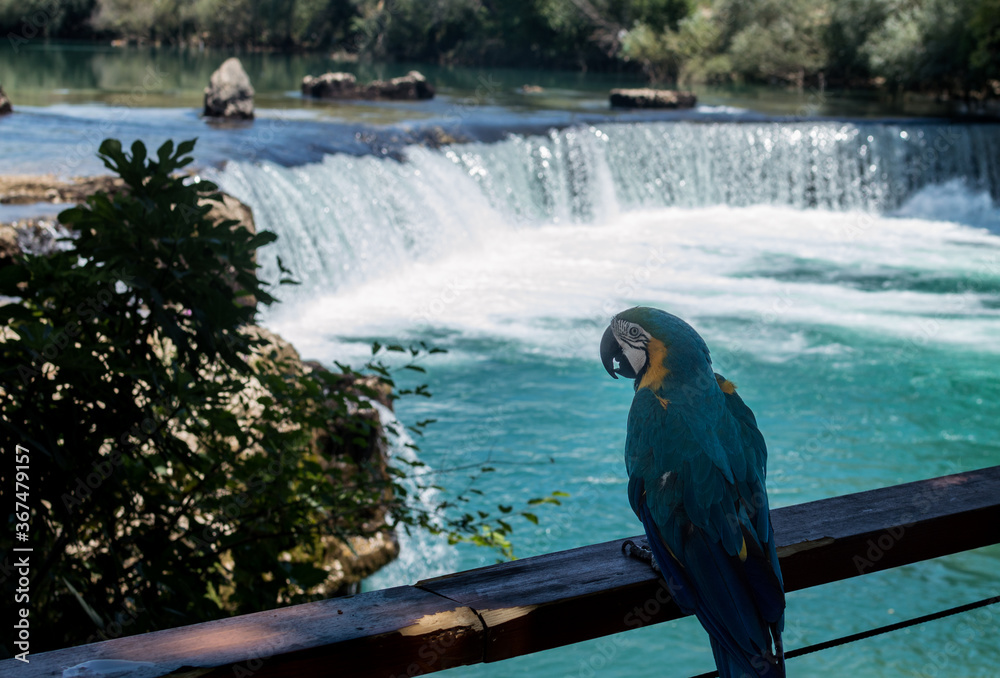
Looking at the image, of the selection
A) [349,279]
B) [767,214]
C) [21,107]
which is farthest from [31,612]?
[767,214]

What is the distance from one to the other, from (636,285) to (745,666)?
8500 mm

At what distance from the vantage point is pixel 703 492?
1140mm

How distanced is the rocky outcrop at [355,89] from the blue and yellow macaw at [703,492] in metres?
15.4

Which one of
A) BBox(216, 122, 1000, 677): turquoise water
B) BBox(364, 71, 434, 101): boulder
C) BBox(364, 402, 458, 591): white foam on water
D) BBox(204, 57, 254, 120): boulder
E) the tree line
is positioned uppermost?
the tree line

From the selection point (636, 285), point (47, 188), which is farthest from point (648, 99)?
point (47, 188)

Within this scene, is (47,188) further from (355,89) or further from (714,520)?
(355,89)

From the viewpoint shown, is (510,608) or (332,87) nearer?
(510,608)

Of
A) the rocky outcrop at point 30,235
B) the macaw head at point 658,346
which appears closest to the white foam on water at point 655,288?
the rocky outcrop at point 30,235

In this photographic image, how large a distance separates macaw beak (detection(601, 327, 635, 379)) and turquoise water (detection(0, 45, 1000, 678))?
2.18 m

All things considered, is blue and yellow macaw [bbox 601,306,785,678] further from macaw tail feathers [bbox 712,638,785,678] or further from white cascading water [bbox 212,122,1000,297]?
white cascading water [bbox 212,122,1000,297]

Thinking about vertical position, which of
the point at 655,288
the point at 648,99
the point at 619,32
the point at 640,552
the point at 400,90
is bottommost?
the point at 655,288

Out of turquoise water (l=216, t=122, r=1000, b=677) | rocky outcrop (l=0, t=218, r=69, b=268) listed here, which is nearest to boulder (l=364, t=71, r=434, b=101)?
turquoise water (l=216, t=122, r=1000, b=677)

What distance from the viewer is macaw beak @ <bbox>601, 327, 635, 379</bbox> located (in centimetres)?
134

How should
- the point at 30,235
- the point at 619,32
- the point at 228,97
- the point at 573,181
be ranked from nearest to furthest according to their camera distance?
1. the point at 30,235
2. the point at 228,97
3. the point at 573,181
4. the point at 619,32
